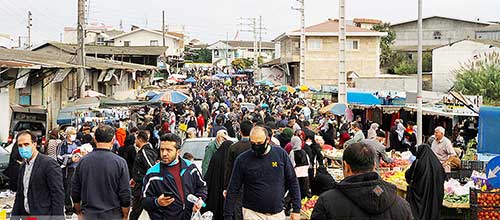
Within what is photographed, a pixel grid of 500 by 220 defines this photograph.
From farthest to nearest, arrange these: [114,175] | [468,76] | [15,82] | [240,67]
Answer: [240,67] → [468,76] → [15,82] → [114,175]

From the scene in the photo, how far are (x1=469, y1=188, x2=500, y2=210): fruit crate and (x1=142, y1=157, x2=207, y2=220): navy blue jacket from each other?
4.44m

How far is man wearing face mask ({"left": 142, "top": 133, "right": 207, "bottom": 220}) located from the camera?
23.0 ft

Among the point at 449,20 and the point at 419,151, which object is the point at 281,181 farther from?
the point at 449,20

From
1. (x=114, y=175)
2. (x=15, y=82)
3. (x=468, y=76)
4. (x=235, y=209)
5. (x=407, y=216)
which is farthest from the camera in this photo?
(x=468, y=76)

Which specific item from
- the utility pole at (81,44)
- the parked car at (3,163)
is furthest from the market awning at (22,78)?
the parked car at (3,163)

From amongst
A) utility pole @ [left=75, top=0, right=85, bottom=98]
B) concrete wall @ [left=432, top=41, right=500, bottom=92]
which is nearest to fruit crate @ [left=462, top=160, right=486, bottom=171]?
utility pole @ [left=75, top=0, right=85, bottom=98]

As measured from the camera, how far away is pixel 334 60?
60.4 metres

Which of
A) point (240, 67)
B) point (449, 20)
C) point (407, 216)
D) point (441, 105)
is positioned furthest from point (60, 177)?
point (240, 67)

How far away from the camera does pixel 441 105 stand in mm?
23812

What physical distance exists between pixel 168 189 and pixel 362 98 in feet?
65.8

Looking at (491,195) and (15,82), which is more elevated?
(15,82)

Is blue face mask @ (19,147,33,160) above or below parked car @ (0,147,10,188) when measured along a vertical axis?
above

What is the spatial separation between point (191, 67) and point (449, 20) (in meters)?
45.4

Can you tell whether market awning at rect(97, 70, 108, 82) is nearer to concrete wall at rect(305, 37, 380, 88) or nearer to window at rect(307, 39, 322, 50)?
concrete wall at rect(305, 37, 380, 88)
